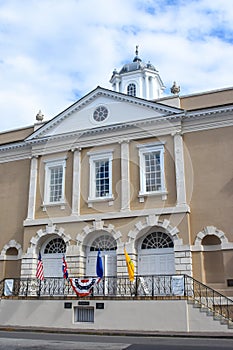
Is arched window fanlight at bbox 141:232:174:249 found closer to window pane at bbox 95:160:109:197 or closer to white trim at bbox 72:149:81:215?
window pane at bbox 95:160:109:197

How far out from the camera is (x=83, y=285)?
17938 millimetres

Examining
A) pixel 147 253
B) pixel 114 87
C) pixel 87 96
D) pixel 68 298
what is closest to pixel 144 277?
pixel 147 253

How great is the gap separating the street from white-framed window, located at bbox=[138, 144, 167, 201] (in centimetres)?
747

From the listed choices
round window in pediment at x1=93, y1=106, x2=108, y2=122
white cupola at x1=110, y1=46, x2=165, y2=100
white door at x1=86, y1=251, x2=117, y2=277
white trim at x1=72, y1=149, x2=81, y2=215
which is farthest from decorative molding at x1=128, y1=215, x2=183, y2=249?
white cupola at x1=110, y1=46, x2=165, y2=100

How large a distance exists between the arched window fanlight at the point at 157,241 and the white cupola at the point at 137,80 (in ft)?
72.2

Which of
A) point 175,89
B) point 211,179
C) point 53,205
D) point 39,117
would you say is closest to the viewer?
point 211,179

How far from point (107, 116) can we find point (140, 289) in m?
9.57

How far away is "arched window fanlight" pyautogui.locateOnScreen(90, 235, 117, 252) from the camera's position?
2045 cm

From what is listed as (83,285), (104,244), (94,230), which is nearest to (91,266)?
(104,244)

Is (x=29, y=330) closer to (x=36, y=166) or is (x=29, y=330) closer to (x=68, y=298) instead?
(x=68, y=298)

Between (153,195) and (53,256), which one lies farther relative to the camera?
(53,256)

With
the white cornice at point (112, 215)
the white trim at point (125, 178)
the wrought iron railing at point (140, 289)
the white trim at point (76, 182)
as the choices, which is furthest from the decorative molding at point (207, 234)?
the white trim at point (76, 182)

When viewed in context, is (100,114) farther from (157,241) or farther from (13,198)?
(157,241)

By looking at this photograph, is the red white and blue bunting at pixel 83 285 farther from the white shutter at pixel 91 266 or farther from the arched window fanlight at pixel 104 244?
the arched window fanlight at pixel 104 244
